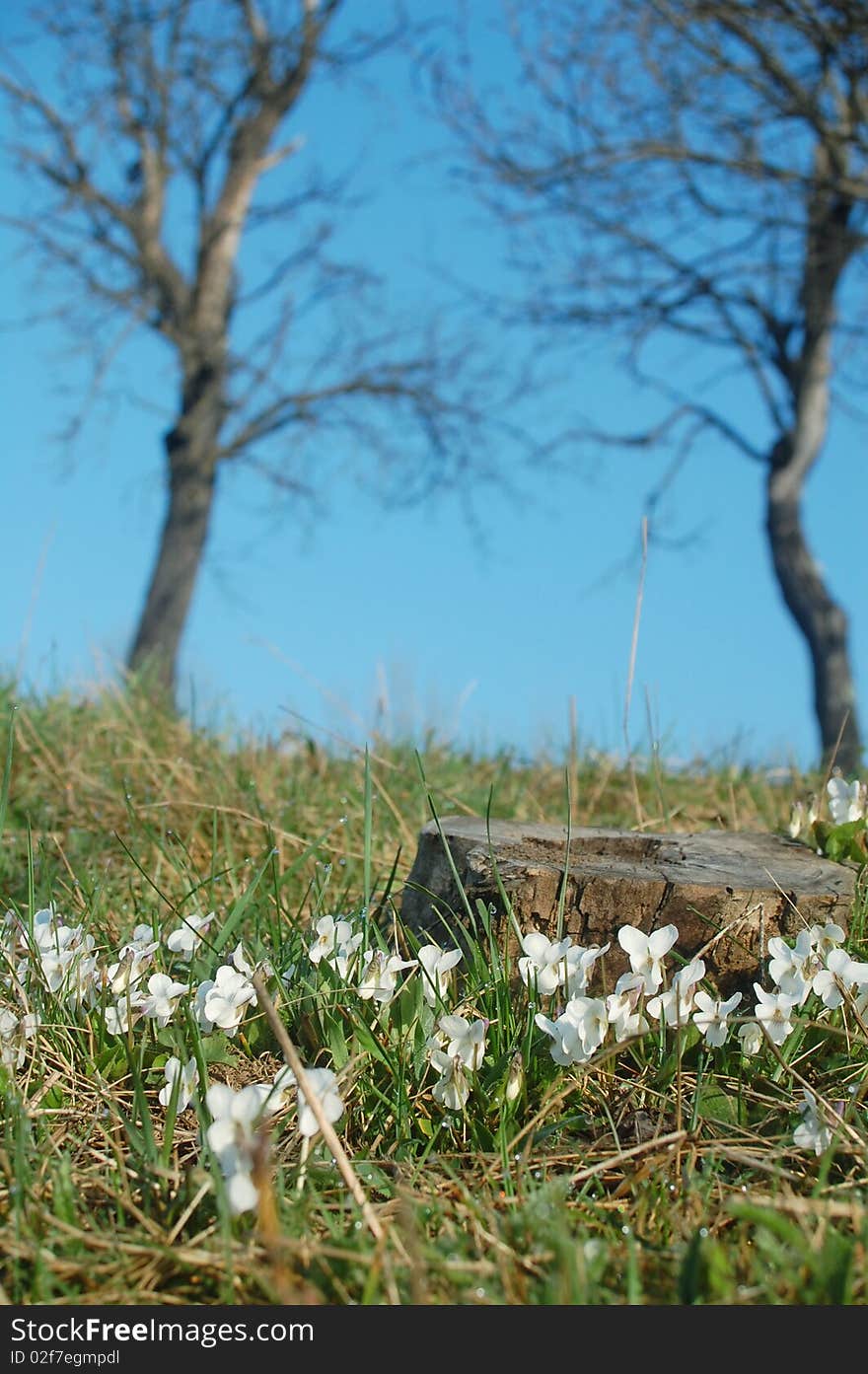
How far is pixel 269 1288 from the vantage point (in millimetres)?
1433

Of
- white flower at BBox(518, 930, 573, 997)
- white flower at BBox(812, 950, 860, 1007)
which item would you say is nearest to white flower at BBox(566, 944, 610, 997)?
white flower at BBox(518, 930, 573, 997)

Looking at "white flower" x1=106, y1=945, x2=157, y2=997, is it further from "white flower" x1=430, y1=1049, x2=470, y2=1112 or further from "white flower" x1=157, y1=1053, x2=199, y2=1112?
"white flower" x1=430, y1=1049, x2=470, y2=1112

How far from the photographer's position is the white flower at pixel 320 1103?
1558mm

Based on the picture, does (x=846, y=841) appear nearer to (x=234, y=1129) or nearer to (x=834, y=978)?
(x=834, y=978)

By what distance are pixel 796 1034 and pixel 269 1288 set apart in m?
1.07

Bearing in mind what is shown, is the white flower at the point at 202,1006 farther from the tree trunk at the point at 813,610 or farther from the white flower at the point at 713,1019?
the tree trunk at the point at 813,610

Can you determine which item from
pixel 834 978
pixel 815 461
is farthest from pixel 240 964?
pixel 815 461

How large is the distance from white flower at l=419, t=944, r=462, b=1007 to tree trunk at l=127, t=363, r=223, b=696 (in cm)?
960

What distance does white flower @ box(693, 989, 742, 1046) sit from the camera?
6.49ft

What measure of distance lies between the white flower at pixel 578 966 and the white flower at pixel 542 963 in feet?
0.04

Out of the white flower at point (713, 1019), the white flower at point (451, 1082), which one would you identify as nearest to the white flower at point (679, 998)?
the white flower at point (713, 1019)

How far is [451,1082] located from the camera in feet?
6.21
